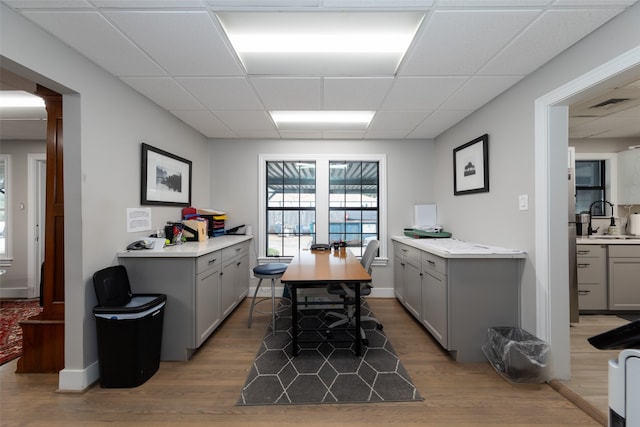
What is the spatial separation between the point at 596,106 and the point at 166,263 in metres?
4.60

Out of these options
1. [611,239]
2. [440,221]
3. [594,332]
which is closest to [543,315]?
[594,332]

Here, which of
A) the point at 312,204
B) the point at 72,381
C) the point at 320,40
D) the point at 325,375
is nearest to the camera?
the point at 320,40

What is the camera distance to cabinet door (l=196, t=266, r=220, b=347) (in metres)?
2.36

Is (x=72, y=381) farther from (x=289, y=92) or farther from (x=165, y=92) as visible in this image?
(x=289, y=92)

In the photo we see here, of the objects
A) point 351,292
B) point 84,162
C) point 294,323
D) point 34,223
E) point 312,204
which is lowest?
point 294,323

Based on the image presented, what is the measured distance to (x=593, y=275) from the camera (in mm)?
3131

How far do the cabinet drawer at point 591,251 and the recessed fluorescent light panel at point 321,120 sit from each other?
3.05m

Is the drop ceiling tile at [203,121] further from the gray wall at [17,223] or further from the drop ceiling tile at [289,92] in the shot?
the gray wall at [17,223]

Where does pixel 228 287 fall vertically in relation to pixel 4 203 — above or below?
below

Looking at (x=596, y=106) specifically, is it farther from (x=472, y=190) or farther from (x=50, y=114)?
(x=50, y=114)

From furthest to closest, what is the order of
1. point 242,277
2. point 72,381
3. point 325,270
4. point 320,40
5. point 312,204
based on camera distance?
point 312,204 → point 242,277 → point 325,270 → point 72,381 → point 320,40

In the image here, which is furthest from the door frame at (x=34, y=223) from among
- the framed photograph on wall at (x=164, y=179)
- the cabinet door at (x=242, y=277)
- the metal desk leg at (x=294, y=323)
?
the metal desk leg at (x=294, y=323)

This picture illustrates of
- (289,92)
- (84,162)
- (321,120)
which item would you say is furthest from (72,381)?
(321,120)

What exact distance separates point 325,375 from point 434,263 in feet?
4.69
